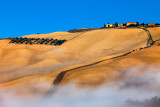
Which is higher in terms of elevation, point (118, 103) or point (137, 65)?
point (137, 65)

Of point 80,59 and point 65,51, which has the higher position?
point 65,51

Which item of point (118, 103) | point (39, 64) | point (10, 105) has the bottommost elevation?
point (118, 103)

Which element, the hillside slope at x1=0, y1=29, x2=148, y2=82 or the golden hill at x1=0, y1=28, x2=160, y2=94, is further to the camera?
the hillside slope at x1=0, y1=29, x2=148, y2=82

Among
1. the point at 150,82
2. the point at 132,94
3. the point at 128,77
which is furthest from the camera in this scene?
the point at 128,77

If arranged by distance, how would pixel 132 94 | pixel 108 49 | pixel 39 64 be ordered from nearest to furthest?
pixel 132 94, pixel 39 64, pixel 108 49

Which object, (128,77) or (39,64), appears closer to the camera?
(128,77)

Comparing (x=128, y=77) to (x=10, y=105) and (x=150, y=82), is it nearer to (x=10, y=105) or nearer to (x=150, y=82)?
(x=150, y=82)

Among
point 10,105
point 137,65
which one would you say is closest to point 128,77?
point 137,65

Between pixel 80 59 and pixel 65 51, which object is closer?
pixel 80 59

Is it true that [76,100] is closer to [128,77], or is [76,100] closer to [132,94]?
[132,94]

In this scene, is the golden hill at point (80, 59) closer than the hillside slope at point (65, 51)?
Yes
